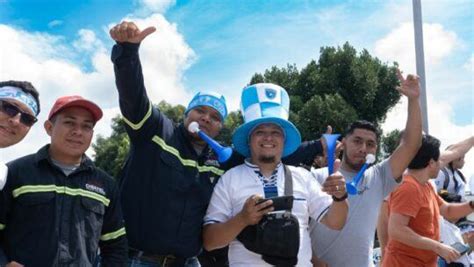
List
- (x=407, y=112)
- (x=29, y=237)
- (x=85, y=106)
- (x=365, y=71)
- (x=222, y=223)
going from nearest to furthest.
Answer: (x=29, y=237) < (x=222, y=223) < (x=85, y=106) < (x=407, y=112) < (x=365, y=71)

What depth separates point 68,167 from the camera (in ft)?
10.6

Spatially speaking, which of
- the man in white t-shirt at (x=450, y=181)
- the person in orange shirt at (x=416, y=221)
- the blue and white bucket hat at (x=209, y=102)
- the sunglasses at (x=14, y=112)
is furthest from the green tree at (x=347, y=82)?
the sunglasses at (x=14, y=112)

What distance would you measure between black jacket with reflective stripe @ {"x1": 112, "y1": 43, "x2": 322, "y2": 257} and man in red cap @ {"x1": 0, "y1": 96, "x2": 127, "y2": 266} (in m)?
0.15

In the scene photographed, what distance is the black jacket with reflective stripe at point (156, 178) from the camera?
3189 millimetres

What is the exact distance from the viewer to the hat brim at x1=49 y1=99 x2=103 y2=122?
327 centimetres

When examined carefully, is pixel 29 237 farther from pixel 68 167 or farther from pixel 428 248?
pixel 428 248

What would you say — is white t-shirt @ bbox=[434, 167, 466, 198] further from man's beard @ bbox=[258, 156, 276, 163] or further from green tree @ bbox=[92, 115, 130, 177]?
green tree @ bbox=[92, 115, 130, 177]

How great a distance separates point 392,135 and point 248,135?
711 inches

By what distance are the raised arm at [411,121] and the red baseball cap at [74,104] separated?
2.35 meters

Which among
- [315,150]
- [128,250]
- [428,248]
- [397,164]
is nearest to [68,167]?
[128,250]

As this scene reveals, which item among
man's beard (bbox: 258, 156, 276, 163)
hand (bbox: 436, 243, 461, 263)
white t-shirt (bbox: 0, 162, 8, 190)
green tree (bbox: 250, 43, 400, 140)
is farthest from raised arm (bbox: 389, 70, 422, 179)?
green tree (bbox: 250, 43, 400, 140)

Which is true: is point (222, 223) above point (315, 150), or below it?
below

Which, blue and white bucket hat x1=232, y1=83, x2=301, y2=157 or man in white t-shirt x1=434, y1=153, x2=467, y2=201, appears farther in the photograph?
man in white t-shirt x1=434, y1=153, x2=467, y2=201

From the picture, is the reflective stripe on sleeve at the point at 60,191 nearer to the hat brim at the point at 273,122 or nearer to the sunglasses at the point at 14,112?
the sunglasses at the point at 14,112
